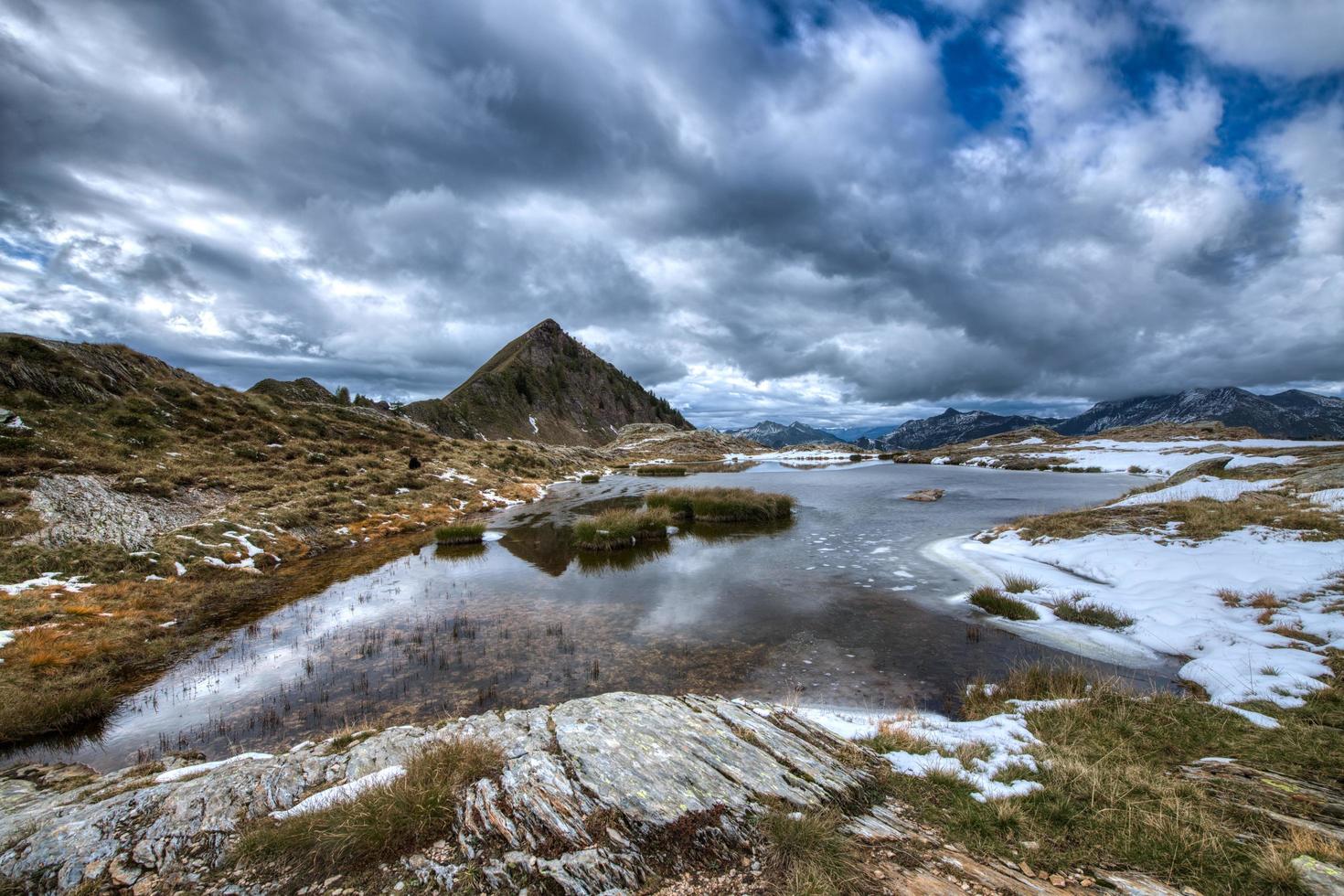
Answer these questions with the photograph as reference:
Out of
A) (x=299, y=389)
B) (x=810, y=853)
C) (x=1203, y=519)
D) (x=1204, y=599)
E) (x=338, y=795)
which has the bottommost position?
(x=1204, y=599)

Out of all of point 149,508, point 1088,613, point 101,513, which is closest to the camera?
point 1088,613

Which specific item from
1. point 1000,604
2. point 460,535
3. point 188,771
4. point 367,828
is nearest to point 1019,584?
point 1000,604

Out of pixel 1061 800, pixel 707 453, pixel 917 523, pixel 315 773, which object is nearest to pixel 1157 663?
pixel 1061 800

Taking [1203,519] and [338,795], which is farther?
[1203,519]

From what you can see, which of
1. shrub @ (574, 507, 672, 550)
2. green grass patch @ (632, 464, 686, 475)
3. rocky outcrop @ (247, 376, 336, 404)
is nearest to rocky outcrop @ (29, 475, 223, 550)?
shrub @ (574, 507, 672, 550)

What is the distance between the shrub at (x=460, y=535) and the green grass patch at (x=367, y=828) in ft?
82.7

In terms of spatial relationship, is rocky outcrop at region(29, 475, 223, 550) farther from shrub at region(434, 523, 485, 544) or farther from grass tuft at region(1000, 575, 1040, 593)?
grass tuft at region(1000, 575, 1040, 593)

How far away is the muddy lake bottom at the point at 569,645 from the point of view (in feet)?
36.4

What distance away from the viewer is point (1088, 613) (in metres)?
14.9

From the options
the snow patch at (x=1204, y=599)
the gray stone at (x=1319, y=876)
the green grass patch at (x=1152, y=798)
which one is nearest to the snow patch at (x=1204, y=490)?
the snow patch at (x=1204, y=599)

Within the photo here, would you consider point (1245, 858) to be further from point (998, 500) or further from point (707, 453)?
point (707, 453)

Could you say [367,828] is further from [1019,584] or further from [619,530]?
[619,530]

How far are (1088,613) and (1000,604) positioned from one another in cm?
223

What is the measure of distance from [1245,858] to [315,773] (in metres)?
11.0
